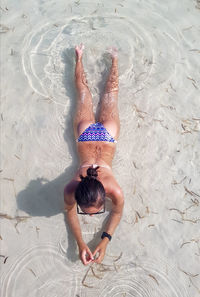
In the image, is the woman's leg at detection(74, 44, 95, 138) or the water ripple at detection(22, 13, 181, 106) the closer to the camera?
the woman's leg at detection(74, 44, 95, 138)

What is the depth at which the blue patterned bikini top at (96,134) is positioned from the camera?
4.23 meters

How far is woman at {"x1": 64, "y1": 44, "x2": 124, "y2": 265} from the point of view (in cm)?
389

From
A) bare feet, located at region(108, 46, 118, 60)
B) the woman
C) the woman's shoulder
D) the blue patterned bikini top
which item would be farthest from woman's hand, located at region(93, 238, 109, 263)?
bare feet, located at region(108, 46, 118, 60)

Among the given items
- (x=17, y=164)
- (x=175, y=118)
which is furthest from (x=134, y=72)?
(x=17, y=164)

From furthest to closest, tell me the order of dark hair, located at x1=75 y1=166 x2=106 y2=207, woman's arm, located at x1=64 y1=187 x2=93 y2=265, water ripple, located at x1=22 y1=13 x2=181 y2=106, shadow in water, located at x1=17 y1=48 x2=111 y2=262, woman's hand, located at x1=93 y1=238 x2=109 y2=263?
water ripple, located at x1=22 y1=13 x2=181 y2=106, shadow in water, located at x1=17 y1=48 x2=111 y2=262, woman's hand, located at x1=93 y1=238 x2=109 y2=263, woman's arm, located at x1=64 y1=187 x2=93 y2=265, dark hair, located at x1=75 y1=166 x2=106 y2=207

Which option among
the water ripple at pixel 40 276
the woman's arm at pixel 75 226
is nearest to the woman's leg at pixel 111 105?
the woman's arm at pixel 75 226

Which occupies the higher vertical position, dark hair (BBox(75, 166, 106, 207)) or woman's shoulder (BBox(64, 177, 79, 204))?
dark hair (BBox(75, 166, 106, 207))

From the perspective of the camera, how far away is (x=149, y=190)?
466cm

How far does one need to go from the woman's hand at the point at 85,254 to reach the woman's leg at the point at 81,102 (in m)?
1.68

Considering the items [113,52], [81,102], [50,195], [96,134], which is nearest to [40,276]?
[50,195]

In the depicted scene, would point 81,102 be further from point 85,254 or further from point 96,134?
point 85,254

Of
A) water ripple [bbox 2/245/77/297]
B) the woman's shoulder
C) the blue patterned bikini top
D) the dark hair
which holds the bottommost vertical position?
water ripple [bbox 2/245/77/297]

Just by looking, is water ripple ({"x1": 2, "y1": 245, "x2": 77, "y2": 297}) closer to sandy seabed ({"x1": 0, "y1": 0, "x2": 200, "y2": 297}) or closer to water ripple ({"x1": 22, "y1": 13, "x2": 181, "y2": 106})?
sandy seabed ({"x1": 0, "y1": 0, "x2": 200, "y2": 297})

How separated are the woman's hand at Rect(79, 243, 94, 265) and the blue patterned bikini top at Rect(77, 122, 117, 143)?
1.57 metres
